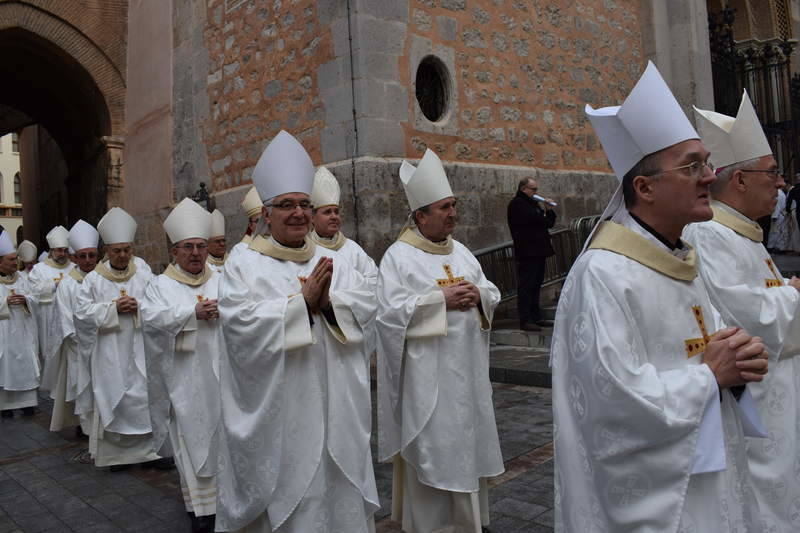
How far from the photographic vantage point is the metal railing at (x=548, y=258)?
31.9 feet

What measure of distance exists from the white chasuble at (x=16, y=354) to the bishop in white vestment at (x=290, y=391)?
681 centimetres

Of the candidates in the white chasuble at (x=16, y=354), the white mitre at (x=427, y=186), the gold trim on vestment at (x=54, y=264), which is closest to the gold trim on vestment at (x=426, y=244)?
the white mitre at (x=427, y=186)

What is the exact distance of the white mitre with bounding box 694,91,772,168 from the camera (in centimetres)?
337

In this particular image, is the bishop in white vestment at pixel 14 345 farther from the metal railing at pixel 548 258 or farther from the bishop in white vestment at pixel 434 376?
the bishop in white vestment at pixel 434 376

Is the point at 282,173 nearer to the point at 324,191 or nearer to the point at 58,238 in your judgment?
the point at 324,191

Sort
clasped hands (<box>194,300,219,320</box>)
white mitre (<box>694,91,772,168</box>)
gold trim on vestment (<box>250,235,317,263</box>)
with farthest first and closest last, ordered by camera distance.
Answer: clasped hands (<box>194,300,219,320</box>) < gold trim on vestment (<box>250,235,317,263</box>) < white mitre (<box>694,91,772,168</box>)

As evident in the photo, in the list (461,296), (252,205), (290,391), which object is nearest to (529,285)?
(252,205)

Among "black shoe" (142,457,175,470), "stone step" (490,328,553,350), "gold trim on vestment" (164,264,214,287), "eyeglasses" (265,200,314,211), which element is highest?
"eyeglasses" (265,200,314,211)

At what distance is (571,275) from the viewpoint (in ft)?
7.33

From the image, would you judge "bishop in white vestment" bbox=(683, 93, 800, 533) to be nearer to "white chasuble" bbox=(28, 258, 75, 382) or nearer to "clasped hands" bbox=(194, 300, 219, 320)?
"clasped hands" bbox=(194, 300, 219, 320)

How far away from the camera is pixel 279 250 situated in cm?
348

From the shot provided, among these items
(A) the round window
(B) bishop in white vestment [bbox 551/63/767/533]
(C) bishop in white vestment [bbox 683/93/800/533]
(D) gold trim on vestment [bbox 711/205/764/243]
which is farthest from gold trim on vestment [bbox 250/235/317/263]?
(A) the round window

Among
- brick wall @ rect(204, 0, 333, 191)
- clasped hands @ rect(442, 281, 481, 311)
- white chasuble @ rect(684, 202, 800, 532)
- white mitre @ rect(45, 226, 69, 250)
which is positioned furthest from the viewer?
white mitre @ rect(45, 226, 69, 250)

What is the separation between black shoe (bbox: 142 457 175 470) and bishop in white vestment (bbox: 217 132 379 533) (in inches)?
117
